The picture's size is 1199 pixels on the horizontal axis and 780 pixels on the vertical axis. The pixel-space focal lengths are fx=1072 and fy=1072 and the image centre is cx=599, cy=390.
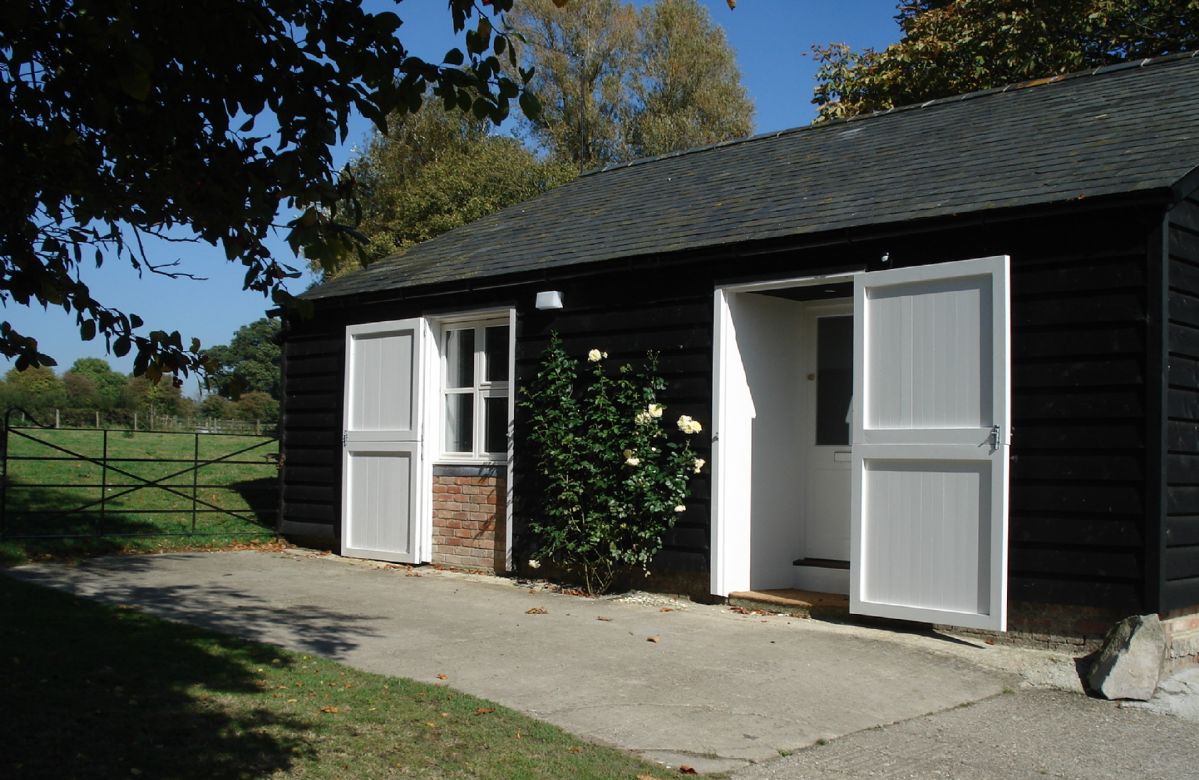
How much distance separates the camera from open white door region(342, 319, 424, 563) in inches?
453

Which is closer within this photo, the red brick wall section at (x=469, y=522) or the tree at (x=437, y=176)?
the red brick wall section at (x=469, y=522)

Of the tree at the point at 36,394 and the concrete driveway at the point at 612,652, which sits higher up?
the tree at the point at 36,394

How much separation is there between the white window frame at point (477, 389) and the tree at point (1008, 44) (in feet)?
35.5

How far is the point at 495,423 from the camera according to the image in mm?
11180

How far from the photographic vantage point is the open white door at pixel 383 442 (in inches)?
453

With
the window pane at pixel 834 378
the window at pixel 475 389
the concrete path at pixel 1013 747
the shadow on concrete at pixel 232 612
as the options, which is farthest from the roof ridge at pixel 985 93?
the shadow on concrete at pixel 232 612

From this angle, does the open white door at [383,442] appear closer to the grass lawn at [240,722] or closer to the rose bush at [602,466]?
the rose bush at [602,466]

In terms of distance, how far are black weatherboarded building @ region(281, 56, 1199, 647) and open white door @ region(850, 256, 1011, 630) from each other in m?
0.02

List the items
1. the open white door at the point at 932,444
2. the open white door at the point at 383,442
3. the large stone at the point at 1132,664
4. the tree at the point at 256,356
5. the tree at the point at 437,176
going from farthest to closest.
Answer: the tree at the point at 256,356 → the tree at the point at 437,176 → the open white door at the point at 383,442 → the open white door at the point at 932,444 → the large stone at the point at 1132,664

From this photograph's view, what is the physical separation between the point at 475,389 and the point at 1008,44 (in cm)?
1148

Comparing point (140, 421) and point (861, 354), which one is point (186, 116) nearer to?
point (861, 354)

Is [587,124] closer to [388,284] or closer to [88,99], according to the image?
[388,284]

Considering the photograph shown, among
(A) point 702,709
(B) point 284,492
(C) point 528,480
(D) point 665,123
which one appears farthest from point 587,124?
(A) point 702,709

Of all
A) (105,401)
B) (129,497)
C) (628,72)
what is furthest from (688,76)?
(105,401)
